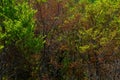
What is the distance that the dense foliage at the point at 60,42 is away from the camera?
29.5 metres

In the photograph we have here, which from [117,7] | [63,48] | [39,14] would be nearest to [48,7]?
[39,14]

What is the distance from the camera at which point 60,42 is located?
3412 cm

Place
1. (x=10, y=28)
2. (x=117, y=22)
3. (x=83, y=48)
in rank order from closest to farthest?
(x=10, y=28)
(x=83, y=48)
(x=117, y=22)

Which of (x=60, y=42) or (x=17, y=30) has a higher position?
(x=17, y=30)

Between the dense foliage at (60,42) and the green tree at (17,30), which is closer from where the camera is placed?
the green tree at (17,30)

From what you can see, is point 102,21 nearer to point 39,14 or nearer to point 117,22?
point 117,22

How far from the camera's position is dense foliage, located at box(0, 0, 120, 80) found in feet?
96.7

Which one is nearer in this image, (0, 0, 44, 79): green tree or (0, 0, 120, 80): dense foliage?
(0, 0, 44, 79): green tree

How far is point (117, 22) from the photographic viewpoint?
113ft

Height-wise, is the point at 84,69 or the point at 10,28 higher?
the point at 10,28

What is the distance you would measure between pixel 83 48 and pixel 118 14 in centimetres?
604

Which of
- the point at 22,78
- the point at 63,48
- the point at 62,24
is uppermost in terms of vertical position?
the point at 62,24

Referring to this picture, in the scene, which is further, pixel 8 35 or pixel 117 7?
pixel 117 7

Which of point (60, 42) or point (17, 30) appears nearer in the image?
point (17, 30)
